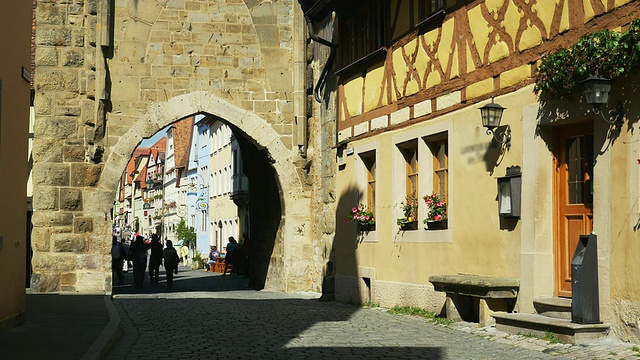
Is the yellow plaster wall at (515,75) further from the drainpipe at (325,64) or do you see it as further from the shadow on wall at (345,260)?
the drainpipe at (325,64)

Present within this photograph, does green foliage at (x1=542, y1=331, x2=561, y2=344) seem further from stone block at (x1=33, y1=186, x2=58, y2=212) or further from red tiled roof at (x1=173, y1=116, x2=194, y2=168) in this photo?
red tiled roof at (x1=173, y1=116, x2=194, y2=168)

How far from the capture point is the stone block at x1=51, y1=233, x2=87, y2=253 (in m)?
17.9

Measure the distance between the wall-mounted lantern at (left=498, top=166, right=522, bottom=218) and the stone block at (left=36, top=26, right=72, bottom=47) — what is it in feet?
34.1

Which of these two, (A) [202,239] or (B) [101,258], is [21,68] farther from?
(A) [202,239]

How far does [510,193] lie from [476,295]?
3.69ft

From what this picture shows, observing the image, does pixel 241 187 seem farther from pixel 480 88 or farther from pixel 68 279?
pixel 480 88

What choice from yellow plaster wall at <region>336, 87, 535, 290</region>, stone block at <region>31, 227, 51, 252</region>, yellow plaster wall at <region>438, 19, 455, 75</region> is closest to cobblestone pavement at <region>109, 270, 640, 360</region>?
yellow plaster wall at <region>336, 87, 535, 290</region>

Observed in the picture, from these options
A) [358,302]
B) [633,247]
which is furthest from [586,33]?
[358,302]

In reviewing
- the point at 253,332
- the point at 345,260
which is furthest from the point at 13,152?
the point at 345,260

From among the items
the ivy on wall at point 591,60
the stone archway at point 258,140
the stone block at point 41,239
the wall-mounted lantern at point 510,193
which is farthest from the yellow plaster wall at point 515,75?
the stone block at point 41,239

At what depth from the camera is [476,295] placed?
10.3 meters

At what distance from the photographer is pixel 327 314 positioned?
13.4m

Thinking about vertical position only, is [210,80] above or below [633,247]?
above

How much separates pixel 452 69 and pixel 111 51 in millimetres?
8602
